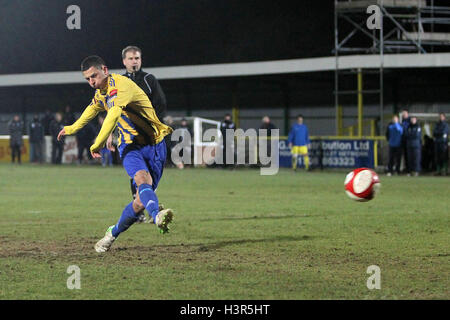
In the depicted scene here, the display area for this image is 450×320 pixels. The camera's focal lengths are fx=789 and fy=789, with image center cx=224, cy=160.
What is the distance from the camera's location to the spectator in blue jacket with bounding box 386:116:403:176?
86.4 feet

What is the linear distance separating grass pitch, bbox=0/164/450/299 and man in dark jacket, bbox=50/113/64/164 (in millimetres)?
15944

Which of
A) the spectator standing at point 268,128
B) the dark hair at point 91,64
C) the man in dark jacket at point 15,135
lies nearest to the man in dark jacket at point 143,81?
the dark hair at point 91,64

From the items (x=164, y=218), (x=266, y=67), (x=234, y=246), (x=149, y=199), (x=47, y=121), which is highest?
(x=266, y=67)

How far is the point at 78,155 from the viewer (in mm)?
34781

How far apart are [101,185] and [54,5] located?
22137 millimetres

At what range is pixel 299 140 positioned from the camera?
1129 inches

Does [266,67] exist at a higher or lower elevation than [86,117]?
higher

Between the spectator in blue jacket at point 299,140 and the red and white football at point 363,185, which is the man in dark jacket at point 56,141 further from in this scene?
the red and white football at point 363,185

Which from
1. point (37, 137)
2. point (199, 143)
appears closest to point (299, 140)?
point (199, 143)

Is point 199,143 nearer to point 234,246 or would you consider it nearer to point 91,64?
point 234,246

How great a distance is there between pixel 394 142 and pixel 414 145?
0.67 metres

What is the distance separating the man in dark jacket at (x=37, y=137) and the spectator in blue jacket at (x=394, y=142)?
1650 cm

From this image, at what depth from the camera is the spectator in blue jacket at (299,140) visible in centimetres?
2860

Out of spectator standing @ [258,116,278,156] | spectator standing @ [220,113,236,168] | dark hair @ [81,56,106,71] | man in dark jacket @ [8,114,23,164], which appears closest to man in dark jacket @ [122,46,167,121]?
dark hair @ [81,56,106,71]
